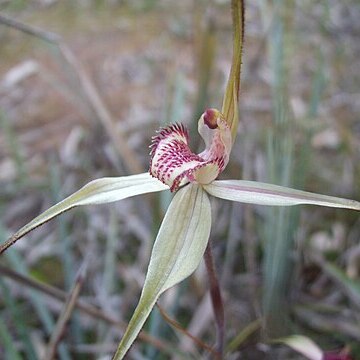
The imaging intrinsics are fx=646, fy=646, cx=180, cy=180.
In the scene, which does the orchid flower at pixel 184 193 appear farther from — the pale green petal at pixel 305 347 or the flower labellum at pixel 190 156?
the pale green petal at pixel 305 347

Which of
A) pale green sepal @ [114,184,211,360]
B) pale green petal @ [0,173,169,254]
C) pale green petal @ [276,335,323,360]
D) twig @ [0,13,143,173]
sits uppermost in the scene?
twig @ [0,13,143,173]

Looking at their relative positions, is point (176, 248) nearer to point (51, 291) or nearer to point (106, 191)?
point (106, 191)

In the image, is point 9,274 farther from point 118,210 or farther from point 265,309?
point 118,210

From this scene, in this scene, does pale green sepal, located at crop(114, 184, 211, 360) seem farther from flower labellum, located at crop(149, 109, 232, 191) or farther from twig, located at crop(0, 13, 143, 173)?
twig, located at crop(0, 13, 143, 173)

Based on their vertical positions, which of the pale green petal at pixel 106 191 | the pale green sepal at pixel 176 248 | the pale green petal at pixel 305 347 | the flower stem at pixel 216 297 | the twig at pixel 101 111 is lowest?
the pale green petal at pixel 305 347

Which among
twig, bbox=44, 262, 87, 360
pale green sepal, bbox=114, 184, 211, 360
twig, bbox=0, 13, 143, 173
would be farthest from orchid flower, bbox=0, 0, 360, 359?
twig, bbox=0, 13, 143, 173

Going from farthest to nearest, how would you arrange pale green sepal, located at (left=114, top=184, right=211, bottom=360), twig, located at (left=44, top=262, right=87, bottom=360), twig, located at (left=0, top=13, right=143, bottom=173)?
twig, located at (left=0, top=13, right=143, bottom=173) < twig, located at (left=44, top=262, right=87, bottom=360) < pale green sepal, located at (left=114, top=184, right=211, bottom=360)

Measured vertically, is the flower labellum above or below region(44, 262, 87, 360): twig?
above

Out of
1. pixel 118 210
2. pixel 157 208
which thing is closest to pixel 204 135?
pixel 157 208

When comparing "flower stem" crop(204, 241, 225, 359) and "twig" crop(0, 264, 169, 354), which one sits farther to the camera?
"twig" crop(0, 264, 169, 354)

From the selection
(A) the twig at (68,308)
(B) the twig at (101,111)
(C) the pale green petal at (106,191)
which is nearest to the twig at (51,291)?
(A) the twig at (68,308)
